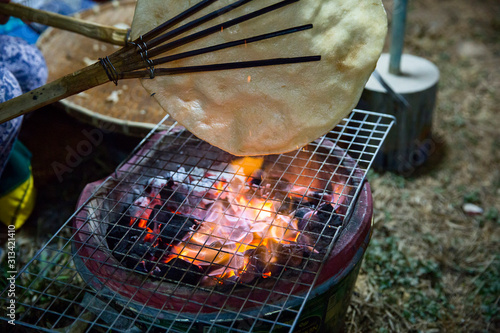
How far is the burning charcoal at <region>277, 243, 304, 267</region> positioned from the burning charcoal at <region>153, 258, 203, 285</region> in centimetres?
43

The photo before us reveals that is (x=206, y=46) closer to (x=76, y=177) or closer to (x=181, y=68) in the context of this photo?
(x=181, y=68)

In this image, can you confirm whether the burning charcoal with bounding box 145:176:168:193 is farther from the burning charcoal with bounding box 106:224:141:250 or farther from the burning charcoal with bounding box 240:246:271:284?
the burning charcoal with bounding box 240:246:271:284

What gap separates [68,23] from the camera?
2717mm

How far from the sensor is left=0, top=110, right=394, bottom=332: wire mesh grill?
1841mm

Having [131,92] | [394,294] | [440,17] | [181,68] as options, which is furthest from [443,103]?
[181,68]

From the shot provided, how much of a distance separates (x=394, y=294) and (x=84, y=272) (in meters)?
2.42

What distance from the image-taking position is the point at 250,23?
2.14m

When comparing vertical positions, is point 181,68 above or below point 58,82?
below

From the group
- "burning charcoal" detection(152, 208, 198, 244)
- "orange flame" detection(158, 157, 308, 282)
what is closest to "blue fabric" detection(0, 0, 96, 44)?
"burning charcoal" detection(152, 208, 198, 244)

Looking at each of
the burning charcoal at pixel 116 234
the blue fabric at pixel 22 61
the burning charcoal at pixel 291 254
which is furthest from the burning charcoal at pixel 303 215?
the blue fabric at pixel 22 61

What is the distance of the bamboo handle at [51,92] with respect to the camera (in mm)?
1885

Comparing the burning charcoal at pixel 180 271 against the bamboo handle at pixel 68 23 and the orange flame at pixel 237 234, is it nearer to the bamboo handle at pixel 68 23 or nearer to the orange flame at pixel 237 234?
the orange flame at pixel 237 234

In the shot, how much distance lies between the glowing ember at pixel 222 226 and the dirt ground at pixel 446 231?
1.27 metres

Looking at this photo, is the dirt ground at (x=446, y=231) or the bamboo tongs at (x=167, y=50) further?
the dirt ground at (x=446, y=231)
